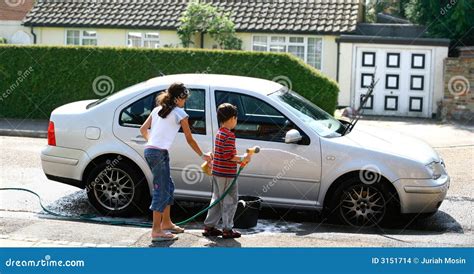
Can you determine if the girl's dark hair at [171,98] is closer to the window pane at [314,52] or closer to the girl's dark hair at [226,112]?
the girl's dark hair at [226,112]

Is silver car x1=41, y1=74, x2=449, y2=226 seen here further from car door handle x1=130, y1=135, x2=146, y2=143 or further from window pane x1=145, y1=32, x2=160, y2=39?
window pane x1=145, y1=32, x2=160, y2=39

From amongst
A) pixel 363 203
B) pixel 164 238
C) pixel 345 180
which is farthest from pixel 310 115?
pixel 164 238

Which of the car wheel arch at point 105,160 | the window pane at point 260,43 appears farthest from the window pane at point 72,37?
the car wheel arch at point 105,160

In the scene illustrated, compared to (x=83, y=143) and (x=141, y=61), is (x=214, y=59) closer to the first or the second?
(x=141, y=61)

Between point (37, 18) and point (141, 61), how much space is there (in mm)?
9565

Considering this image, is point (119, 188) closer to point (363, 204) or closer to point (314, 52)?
point (363, 204)

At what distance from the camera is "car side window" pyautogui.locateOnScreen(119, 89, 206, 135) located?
28.8ft

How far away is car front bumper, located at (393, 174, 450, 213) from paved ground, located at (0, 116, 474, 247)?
30cm

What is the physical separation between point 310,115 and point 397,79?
1539 cm

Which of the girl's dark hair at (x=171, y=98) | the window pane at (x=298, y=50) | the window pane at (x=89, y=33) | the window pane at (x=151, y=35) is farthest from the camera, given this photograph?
the window pane at (x=89, y=33)

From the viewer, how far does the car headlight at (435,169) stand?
8.47 meters

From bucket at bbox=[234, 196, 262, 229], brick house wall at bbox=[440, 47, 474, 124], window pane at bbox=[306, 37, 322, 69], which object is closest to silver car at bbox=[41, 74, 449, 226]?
bucket at bbox=[234, 196, 262, 229]

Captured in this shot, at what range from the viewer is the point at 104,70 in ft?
62.8

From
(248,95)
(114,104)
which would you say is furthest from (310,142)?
(114,104)
